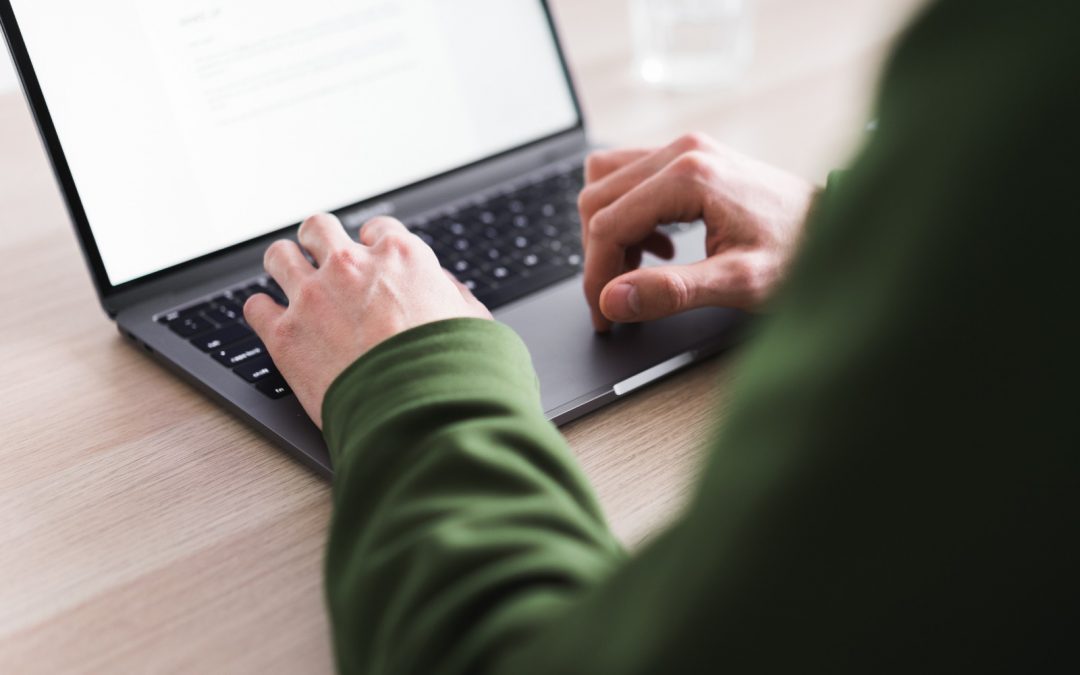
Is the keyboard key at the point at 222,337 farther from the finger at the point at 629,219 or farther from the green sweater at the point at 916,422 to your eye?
the green sweater at the point at 916,422

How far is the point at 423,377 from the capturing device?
48cm

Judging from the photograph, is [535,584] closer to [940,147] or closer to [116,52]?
[940,147]

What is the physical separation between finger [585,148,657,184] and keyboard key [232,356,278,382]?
298 millimetres

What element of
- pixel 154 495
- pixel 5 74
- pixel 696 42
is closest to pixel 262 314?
pixel 154 495

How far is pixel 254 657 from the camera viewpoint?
48 centimetres

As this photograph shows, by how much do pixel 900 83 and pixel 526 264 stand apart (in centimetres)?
51

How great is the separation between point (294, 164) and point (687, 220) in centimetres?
31

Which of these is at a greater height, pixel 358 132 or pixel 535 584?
pixel 358 132

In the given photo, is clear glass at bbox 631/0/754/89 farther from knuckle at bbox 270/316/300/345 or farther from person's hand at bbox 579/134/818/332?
knuckle at bbox 270/316/300/345

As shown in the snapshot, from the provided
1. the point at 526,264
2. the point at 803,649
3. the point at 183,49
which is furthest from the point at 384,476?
the point at 183,49

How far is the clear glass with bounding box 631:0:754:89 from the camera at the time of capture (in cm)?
120

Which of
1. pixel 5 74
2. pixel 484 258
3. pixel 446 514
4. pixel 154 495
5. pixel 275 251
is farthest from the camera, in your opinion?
pixel 5 74

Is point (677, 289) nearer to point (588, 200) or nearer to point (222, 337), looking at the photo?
point (588, 200)

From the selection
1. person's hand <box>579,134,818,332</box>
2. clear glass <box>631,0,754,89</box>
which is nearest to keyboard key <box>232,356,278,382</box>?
person's hand <box>579,134,818,332</box>
